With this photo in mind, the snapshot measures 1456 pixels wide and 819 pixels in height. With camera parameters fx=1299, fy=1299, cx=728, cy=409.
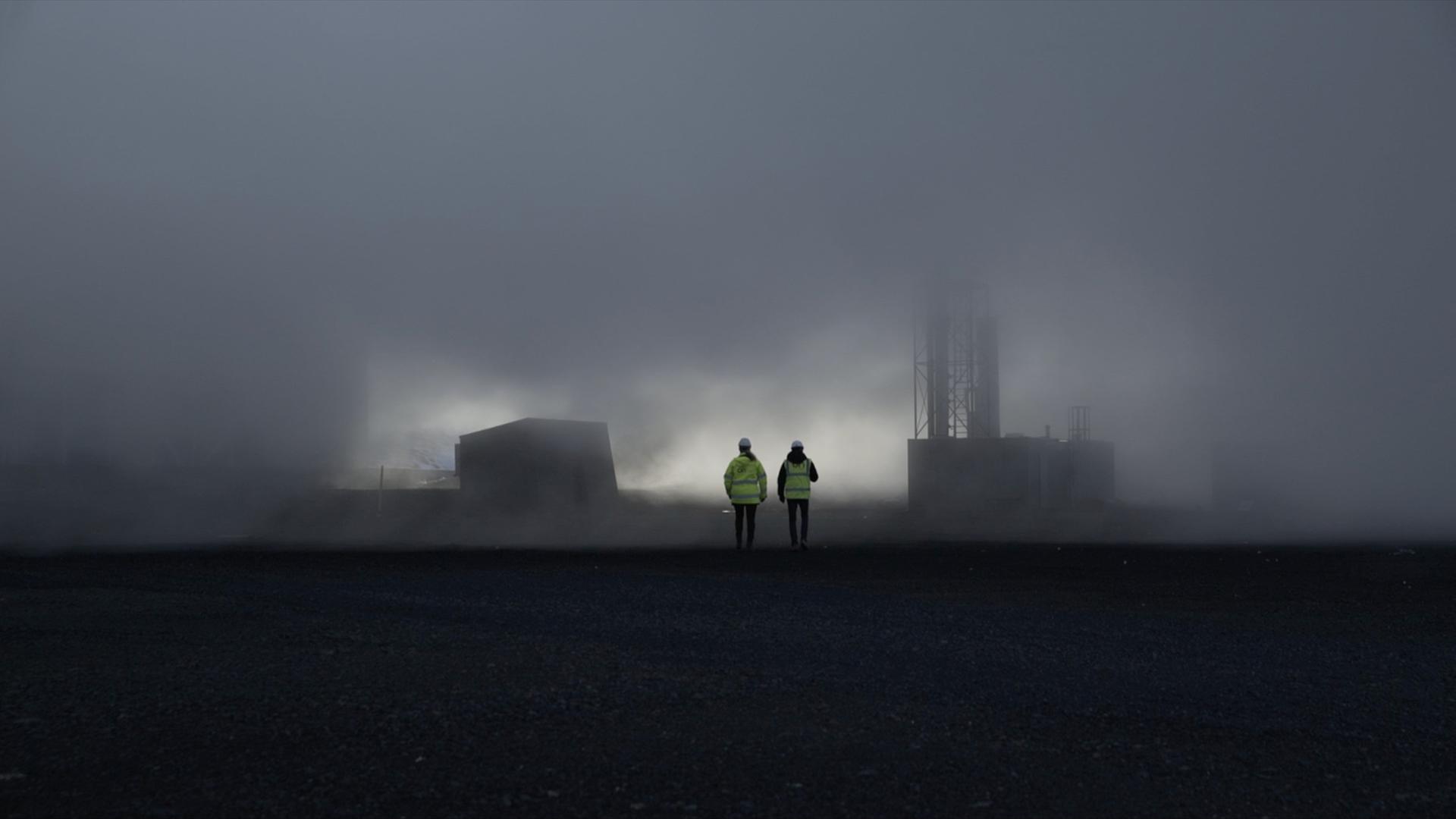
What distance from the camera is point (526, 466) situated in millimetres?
23203

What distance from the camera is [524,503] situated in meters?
23.2

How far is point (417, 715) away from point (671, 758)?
3.57 feet

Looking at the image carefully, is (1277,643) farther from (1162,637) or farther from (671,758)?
(671,758)

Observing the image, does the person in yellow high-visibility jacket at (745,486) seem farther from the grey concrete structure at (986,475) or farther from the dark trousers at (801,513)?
the grey concrete structure at (986,475)

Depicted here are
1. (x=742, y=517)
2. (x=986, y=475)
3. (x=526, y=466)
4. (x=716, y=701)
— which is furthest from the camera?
(x=986, y=475)

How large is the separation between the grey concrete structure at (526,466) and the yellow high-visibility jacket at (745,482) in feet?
26.1

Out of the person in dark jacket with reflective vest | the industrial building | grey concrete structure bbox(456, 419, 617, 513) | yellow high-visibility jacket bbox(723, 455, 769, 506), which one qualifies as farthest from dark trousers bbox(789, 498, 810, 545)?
the industrial building

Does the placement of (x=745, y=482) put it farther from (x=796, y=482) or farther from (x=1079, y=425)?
(x=1079, y=425)

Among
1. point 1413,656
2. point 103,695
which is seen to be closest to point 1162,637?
point 1413,656

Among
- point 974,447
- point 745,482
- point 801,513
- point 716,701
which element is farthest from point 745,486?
point 974,447

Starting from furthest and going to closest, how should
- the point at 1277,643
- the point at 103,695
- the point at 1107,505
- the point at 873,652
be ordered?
the point at 1107,505, the point at 1277,643, the point at 873,652, the point at 103,695

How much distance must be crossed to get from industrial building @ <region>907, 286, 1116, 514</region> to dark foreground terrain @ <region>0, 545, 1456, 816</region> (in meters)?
18.5

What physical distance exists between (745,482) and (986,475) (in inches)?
544

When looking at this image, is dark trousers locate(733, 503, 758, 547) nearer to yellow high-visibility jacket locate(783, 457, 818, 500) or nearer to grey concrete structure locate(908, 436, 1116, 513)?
yellow high-visibility jacket locate(783, 457, 818, 500)
